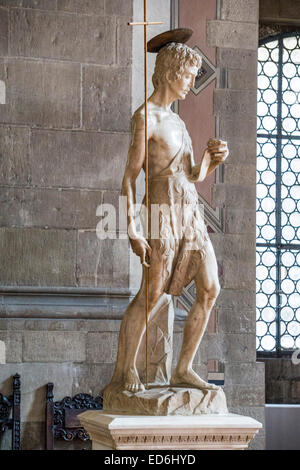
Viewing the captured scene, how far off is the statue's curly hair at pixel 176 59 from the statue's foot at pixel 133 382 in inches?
68.2

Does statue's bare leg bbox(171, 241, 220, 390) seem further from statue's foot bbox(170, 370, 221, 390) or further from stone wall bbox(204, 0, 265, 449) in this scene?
stone wall bbox(204, 0, 265, 449)

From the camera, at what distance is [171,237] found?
19.3ft

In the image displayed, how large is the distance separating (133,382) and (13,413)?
1925mm

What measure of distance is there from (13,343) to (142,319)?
6.59ft

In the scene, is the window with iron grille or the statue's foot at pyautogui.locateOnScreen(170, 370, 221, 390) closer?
the statue's foot at pyautogui.locateOnScreen(170, 370, 221, 390)

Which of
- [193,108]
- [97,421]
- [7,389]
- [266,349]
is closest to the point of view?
[97,421]

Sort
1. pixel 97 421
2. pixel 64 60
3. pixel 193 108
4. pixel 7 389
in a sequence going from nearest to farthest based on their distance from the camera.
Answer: pixel 97 421 → pixel 7 389 → pixel 64 60 → pixel 193 108

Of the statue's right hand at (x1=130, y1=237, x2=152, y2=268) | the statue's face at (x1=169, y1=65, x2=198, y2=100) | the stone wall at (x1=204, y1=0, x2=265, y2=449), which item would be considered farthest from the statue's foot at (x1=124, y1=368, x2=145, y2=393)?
the stone wall at (x1=204, y1=0, x2=265, y2=449)

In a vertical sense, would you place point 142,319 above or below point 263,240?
below

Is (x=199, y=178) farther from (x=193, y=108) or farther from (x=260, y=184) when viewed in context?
(x=260, y=184)

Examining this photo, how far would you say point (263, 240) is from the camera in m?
10.8

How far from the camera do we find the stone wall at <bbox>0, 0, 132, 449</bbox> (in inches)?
307

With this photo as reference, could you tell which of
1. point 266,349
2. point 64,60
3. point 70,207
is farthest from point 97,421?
point 266,349

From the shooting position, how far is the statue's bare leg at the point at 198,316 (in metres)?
5.93
